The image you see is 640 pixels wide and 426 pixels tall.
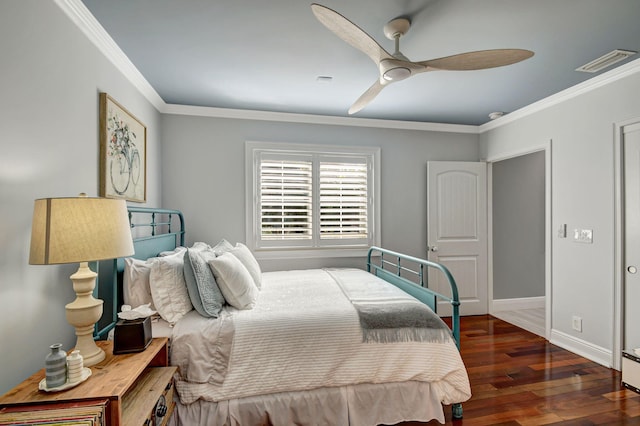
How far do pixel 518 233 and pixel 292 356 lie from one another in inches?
159

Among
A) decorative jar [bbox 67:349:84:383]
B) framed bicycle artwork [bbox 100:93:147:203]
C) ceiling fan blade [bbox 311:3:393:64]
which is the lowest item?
decorative jar [bbox 67:349:84:383]

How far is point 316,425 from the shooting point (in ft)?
6.14

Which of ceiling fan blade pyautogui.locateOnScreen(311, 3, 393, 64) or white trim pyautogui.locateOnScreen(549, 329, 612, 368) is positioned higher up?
ceiling fan blade pyautogui.locateOnScreen(311, 3, 393, 64)

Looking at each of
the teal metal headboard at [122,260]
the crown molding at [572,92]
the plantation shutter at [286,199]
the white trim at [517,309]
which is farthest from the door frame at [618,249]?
the teal metal headboard at [122,260]

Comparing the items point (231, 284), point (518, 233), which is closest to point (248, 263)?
point (231, 284)

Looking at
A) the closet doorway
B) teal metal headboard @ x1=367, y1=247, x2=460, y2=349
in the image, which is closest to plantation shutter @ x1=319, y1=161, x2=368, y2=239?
teal metal headboard @ x1=367, y1=247, x2=460, y2=349

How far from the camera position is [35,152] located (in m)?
1.48

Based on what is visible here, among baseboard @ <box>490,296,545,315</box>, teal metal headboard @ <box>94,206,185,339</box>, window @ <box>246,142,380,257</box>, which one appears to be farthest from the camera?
baseboard @ <box>490,296,545,315</box>

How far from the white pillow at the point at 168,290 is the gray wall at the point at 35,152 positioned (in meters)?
0.42

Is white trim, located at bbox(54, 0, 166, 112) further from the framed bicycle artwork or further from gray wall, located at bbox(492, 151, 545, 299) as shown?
Result: gray wall, located at bbox(492, 151, 545, 299)

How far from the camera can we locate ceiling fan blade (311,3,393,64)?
4.66ft

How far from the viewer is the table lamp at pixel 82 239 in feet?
3.89

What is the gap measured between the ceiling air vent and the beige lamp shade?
3.44m

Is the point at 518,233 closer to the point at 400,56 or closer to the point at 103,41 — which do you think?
the point at 400,56
